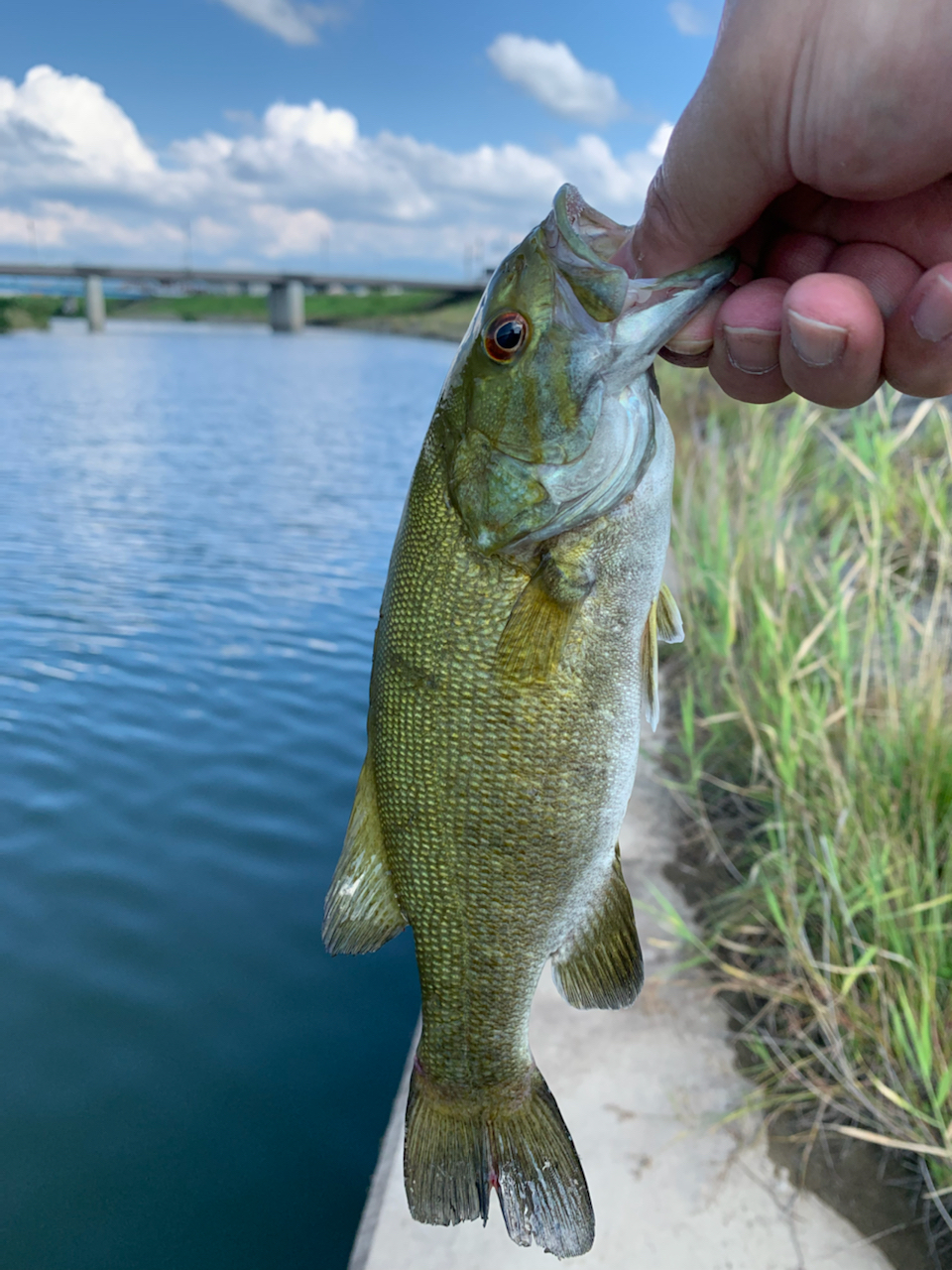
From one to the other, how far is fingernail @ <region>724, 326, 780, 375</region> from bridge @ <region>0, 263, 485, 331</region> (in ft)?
230

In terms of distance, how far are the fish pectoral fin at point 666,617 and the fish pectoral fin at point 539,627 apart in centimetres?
23

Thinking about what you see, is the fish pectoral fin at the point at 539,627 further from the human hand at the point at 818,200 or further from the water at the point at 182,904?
the water at the point at 182,904

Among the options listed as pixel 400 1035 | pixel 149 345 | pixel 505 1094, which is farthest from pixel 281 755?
pixel 149 345

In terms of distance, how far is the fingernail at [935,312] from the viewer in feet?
5.97

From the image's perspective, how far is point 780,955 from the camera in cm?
398

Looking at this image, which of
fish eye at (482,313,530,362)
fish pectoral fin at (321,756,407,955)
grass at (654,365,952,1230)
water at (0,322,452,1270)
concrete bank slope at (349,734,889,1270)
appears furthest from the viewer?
water at (0,322,452,1270)

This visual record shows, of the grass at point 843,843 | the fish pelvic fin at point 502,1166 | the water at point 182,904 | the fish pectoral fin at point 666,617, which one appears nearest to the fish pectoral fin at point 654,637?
the fish pectoral fin at point 666,617

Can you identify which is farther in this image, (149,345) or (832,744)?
(149,345)

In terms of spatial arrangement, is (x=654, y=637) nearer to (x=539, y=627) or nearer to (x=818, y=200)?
(x=539, y=627)

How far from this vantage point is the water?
4.11 metres

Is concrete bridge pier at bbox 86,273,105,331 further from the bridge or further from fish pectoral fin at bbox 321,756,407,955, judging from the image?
fish pectoral fin at bbox 321,756,407,955

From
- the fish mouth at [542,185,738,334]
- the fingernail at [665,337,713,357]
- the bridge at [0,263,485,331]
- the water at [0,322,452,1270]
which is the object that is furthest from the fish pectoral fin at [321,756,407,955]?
the bridge at [0,263,485,331]

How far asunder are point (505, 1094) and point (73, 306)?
121379 millimetres

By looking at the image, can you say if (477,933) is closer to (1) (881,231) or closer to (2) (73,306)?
(1) (881,231)
